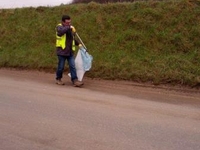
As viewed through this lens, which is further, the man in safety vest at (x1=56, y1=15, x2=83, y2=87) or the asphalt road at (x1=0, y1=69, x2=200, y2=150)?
the man in safety vest at (x1=56, y1=15, x2=83, y2=87)

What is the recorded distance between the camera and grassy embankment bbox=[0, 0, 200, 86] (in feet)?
38.7

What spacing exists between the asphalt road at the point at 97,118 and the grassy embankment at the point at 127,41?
1145 millimetres

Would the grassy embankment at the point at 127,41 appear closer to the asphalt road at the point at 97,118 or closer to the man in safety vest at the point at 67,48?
the asphalt road at the point at 97,118

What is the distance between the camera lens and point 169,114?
25.4 feet

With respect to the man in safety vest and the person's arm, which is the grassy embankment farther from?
the person's arm

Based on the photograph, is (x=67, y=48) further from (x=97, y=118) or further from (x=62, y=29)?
(x=97, y=118)

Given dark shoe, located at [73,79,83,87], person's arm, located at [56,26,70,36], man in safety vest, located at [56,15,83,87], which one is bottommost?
dark shoe, located at [73,79,83,87]

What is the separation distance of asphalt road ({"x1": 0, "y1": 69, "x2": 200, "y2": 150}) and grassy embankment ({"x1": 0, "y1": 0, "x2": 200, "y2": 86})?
1.14 metres

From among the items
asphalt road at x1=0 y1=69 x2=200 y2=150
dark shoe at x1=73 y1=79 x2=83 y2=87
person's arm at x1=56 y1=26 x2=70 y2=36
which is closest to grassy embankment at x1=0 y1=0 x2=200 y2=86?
asphalt road at x1=0 y1=69 x2=200 y2=150

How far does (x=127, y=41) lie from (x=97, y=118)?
23.3 ft

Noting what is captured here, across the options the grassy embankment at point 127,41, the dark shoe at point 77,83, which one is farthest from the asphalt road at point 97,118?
the grassy embankment at point 127,41

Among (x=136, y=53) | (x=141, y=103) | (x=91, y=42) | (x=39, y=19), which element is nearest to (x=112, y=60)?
(x=136, y=53)

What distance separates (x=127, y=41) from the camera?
552 inches

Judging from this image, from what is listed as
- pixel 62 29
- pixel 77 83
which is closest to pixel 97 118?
pixel 77 83
